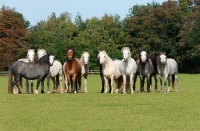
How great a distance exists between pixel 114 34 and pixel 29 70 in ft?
229

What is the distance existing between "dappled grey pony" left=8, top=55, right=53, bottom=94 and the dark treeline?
2117 inches

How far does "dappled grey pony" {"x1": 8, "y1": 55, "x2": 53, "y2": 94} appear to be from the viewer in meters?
21.3

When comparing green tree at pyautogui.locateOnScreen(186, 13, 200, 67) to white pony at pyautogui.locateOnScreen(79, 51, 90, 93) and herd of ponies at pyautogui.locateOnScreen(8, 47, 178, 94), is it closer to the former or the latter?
herd of ponies at pyautogui.locateOnScreen(8, 47, 178, 94)

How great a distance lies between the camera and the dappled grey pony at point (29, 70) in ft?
69.9

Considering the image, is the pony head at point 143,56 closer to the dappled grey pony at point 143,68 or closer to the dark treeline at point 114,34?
the dappled grey pony at point 143,68

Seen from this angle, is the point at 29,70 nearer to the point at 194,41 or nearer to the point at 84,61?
the point at 84,61

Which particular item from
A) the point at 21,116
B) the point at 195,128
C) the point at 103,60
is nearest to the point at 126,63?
the point at 103,60

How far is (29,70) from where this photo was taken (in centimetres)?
2142

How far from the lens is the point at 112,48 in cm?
8369

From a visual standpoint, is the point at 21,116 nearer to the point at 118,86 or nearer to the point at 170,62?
the point at 118,86

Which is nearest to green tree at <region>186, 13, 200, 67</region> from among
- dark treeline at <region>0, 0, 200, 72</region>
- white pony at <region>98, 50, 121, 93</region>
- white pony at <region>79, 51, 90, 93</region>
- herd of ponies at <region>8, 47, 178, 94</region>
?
dark treeline at <region>0, 0, 200, 72</region>

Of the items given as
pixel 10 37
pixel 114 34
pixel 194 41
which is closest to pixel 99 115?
pixel 194 41

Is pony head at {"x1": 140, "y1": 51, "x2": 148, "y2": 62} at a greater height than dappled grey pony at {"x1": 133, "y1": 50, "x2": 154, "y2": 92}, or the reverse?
pony head at {"x1": 140, "y1": 51, "x2": 148, "y2": 62}

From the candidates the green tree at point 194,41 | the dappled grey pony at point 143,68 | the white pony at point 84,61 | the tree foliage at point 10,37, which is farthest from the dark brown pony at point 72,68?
the green tree at point 194,41
